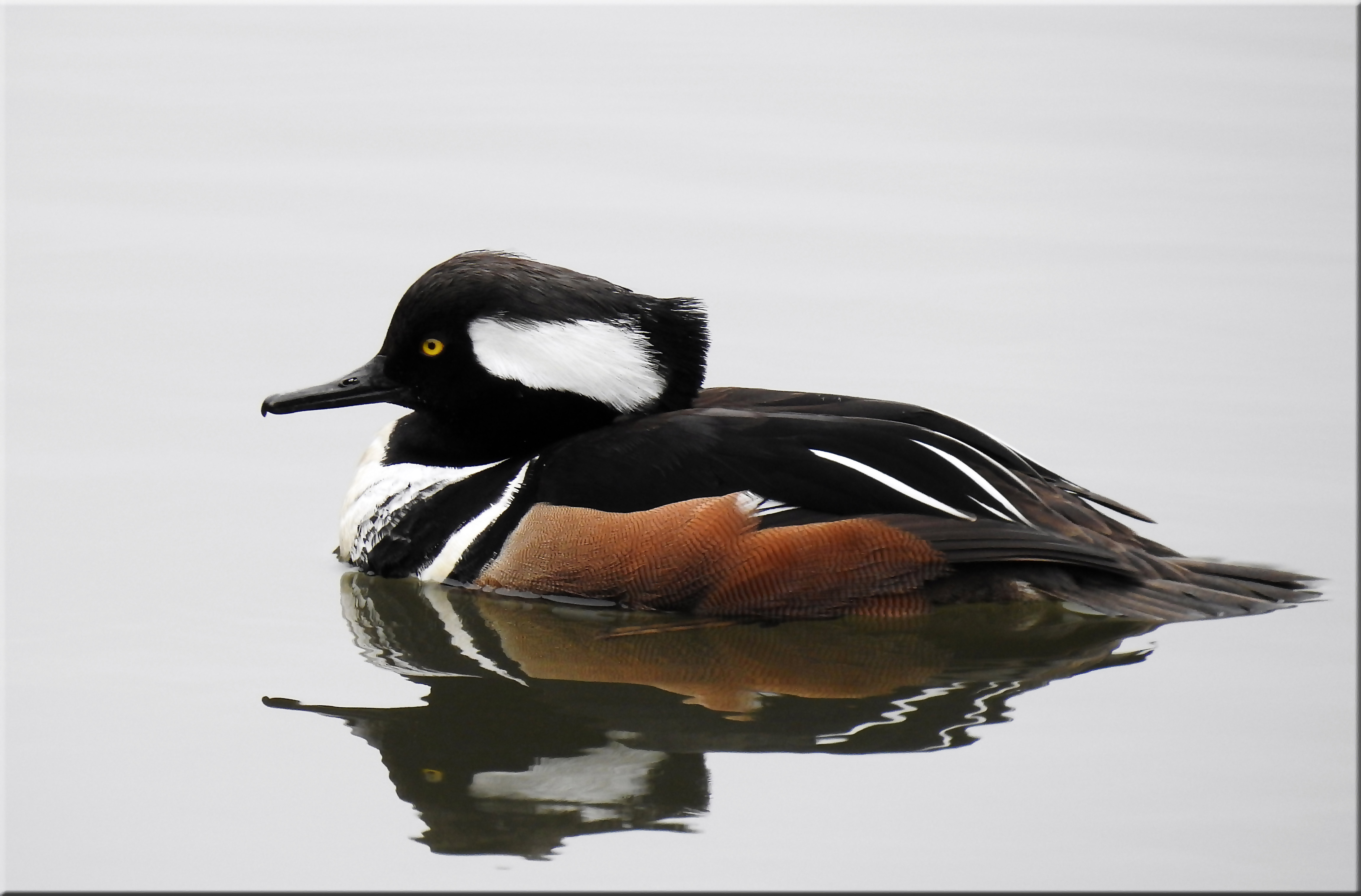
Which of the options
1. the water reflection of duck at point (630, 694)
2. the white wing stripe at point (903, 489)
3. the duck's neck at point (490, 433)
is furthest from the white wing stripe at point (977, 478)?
the duck's neck at point (490, 433)

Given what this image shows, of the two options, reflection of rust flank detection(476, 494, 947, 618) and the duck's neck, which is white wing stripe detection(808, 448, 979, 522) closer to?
reflection of rust flank detection(476, 494, 947, 618)

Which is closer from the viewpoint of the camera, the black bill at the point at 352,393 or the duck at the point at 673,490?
the duck at the point at 673,490

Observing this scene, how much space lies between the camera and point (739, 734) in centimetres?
639

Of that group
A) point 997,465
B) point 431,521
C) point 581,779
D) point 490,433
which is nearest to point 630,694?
point 581,779

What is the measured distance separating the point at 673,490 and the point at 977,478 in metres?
1.26

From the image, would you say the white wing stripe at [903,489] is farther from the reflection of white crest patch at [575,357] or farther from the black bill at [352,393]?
the black bill at [352,393]

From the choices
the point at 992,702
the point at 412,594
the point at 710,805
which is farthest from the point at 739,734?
the point at 412,594

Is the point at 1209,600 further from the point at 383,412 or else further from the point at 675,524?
the point at 383,412

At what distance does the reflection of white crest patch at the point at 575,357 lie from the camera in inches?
299

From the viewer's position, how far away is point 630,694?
265 inches

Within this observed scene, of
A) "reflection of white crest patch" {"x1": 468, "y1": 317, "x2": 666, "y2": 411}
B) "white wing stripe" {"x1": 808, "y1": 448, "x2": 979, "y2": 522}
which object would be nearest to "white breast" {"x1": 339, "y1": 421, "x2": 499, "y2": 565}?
"reflection of white crest patch" {"x1": 468, "y1": 317, "x2": 666, "y2": 411}

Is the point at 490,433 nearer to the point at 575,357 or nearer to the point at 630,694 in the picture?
the point at 575,357

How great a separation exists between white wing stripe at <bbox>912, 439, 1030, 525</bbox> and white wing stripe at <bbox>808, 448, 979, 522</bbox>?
0.15 metres

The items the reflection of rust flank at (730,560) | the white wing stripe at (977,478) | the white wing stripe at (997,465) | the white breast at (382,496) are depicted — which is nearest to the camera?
the reflection of rust flank at (730,560)
